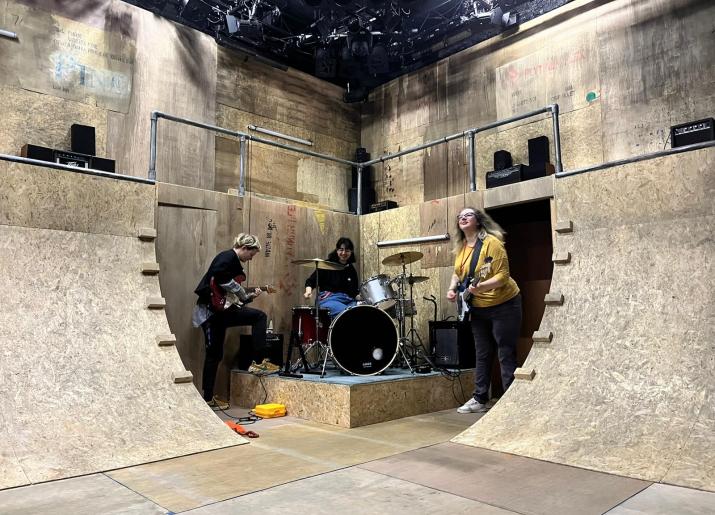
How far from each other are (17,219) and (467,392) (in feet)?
14.4

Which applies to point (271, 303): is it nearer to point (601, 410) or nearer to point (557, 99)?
point (601, 410)

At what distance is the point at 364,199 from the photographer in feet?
30.6

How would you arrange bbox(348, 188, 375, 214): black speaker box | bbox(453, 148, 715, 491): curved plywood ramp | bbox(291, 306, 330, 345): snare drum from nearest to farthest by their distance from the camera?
1. bbox(453, 148, 715, 491): curved plywood ramp
2. bbox(291, 306, 330, 345): snare drum
3. bbox(348, 188, 375, 214): black speaker box

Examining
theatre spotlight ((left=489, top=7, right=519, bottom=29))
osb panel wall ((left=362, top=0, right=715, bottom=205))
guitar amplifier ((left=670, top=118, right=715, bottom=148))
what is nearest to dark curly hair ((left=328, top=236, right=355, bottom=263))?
osb panel wall ((left=362, top=0, right=715, bottom=205))

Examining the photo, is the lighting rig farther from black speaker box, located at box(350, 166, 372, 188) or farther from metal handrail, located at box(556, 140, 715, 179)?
metal handrail, located at box(556, 140, 715, 179)

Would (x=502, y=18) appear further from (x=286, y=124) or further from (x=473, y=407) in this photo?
(x=473, y=407)


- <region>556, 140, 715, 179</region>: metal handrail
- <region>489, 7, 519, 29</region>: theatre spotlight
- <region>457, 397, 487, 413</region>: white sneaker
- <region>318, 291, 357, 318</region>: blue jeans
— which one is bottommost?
<region>457, 397, 487, 413</region>: white sneaker

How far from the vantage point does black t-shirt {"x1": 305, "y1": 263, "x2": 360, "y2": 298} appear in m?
5.95

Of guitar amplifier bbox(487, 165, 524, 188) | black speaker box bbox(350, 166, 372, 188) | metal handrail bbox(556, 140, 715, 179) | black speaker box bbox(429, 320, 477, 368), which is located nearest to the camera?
metal handrail bbox(556, 140, 715, 179)

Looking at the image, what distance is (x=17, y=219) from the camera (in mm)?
4191

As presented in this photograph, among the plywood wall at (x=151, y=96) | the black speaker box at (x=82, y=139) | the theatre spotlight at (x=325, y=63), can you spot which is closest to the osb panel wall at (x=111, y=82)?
the plywood wall at (x=151, y=96)

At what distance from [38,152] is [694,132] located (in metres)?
6.90

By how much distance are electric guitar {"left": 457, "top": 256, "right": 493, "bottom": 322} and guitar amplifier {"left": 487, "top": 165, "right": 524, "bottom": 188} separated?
2010mm

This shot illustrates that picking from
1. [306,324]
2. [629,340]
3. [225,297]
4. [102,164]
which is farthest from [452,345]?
[102,164]
